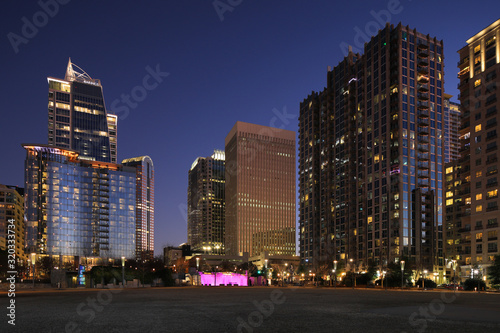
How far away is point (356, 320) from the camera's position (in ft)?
A: 60.5

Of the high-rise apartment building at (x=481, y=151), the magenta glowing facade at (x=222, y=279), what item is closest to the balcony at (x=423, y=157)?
the high-rise apartment building at (x=481, y=151)

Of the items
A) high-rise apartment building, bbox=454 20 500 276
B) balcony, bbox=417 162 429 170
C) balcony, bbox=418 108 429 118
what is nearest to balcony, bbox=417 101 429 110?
balcony, bbox=418 108 429 118

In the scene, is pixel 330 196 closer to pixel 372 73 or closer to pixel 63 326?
Answer: pixel 372 73

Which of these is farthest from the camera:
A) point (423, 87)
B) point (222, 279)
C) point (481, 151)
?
point (423, 87)

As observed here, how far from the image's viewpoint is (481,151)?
10319 cm

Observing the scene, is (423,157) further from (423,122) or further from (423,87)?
(423,87)

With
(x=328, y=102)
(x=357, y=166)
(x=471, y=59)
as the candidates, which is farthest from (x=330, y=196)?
(x=471, y=59)

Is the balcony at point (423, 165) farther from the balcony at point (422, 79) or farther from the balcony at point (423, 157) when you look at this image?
the balcony at point (422, 79)

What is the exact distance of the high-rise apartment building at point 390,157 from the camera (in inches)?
5310

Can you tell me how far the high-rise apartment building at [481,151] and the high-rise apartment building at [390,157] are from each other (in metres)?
21.6

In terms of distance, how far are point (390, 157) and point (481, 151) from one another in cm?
3764

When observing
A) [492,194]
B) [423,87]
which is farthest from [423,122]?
[492,194]

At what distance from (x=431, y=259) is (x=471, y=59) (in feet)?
193

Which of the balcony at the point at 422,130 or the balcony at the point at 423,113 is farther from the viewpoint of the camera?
the balcony at the point at 423,113
